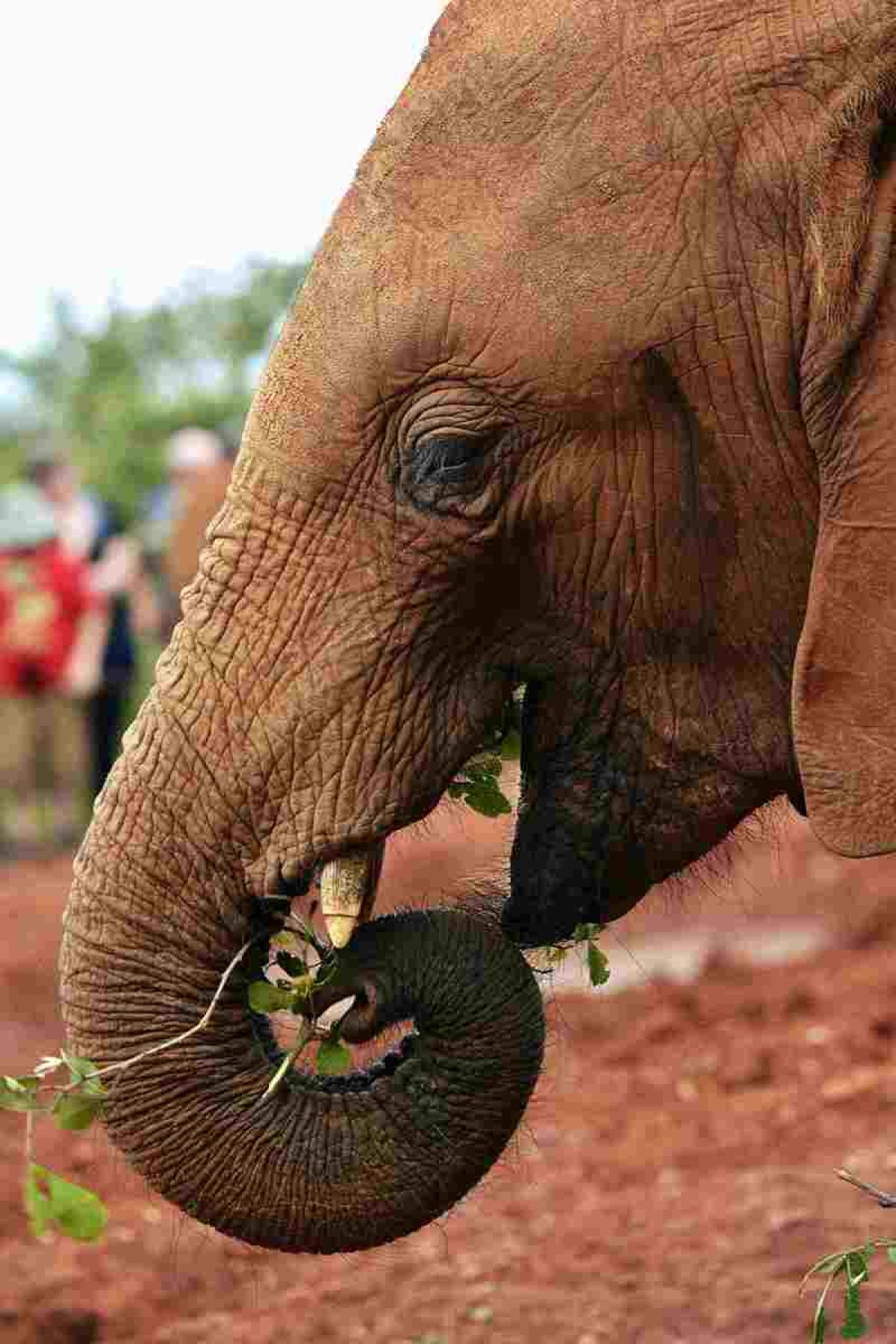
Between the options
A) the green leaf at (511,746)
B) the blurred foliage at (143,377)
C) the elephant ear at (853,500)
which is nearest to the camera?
the elephant ear at (853,500)

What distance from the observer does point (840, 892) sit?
11.2 meters

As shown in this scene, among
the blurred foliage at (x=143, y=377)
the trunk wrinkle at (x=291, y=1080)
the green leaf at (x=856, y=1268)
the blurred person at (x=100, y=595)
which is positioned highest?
the trunk wrinkle at (x=291, y=1080)

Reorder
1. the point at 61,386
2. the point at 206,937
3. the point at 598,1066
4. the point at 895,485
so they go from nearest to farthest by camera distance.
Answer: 1. the point at 895,485
2. the point at 206,937
3. the point at 598,1066
4. the point at 61,386

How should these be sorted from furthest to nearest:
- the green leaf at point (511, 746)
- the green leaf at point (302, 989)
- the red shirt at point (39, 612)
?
the red shirt at point (39, 612) → the green leaf at point (511, 746) → the green leaf at point (302, 989)

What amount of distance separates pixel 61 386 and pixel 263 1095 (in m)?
24.2

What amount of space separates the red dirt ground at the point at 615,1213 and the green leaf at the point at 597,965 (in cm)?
19

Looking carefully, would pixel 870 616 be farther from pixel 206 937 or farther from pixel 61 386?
pixel 61 386

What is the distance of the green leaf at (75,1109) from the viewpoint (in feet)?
11.7

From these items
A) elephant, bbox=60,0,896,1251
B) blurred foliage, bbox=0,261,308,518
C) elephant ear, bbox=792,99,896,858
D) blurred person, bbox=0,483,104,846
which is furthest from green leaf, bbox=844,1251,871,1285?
blurred foliage, bbox=0,261,308,518

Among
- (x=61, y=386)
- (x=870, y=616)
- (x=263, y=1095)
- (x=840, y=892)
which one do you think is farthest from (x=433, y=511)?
(x=61, y=386)

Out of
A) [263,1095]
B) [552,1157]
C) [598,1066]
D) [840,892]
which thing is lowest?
[840,892]

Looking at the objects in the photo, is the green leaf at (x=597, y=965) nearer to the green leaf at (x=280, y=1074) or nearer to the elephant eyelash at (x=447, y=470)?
the green leaf at (x=280, y=1074)

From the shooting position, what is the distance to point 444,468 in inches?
138

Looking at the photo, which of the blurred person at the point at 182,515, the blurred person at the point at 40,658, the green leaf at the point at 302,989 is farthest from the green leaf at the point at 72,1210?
the blurred person at the point at 40,658
